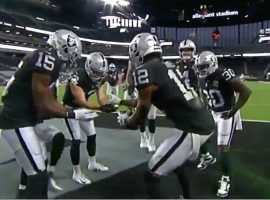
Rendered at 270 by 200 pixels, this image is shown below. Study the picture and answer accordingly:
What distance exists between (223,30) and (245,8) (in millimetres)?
4333

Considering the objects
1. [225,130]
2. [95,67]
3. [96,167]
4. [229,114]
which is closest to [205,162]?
[225,130]

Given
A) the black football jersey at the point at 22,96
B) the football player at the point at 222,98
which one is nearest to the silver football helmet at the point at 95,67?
the football player at the point at 222,98

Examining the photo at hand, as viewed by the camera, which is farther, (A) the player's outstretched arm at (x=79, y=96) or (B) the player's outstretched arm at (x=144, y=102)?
(A) the player's outstretched arm at (x=79, y=96)

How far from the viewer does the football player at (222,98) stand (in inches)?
156

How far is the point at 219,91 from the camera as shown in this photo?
422cm

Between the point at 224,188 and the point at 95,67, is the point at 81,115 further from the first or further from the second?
the point at 224,188

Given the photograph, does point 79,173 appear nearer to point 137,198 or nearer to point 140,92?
point 137,198

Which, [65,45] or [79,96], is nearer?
[65,45]

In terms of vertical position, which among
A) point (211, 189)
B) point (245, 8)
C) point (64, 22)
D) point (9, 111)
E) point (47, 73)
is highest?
point (245, 8)

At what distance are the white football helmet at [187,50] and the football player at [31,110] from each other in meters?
2.40

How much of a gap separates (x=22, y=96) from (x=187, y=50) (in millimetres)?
2756

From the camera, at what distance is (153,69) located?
2.71 meters

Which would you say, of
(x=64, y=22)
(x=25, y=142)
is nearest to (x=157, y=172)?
(x=25, y=142)

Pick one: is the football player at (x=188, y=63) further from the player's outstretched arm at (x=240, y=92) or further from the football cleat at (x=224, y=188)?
the football cleat at (x=224, y=188)
